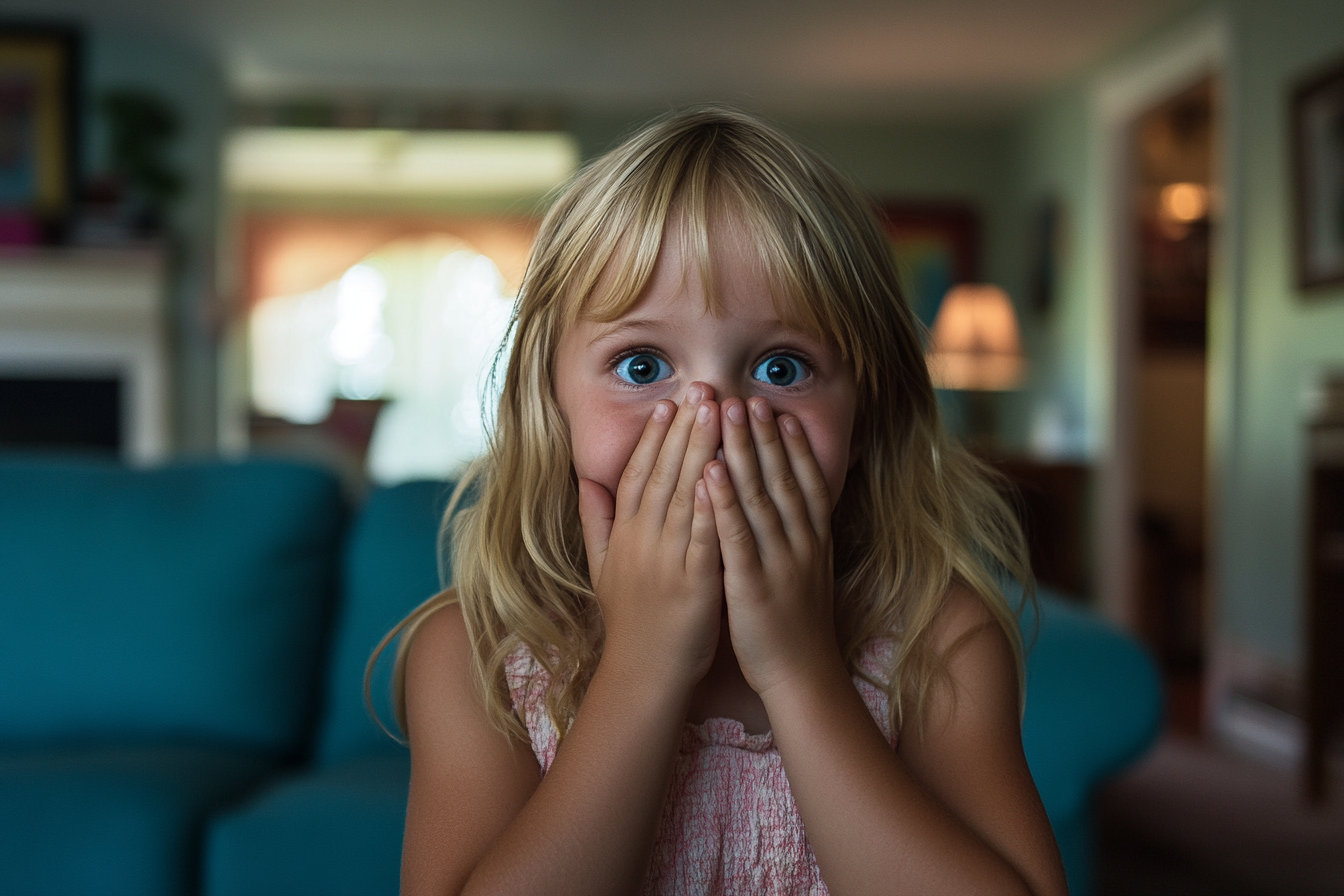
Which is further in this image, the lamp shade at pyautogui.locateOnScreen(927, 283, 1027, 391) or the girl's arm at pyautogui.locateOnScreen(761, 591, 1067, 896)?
the lamp shade at pyautogui.locateOnScreen(927, 283, 1027, 391)

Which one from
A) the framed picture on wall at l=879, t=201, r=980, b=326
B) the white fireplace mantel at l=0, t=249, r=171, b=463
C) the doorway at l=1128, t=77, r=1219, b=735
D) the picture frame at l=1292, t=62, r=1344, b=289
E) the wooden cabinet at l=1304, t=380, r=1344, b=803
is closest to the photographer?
the wooden cabinet at l=1304, t=380, r=1344, b=803

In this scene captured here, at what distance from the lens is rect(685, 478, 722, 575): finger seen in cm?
68

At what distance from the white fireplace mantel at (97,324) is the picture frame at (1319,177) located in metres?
4.30

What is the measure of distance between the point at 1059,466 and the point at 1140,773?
1.80 metres

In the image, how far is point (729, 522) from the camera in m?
0.67

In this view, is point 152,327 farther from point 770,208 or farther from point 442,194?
point 770,208

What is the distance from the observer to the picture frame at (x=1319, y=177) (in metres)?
3.05

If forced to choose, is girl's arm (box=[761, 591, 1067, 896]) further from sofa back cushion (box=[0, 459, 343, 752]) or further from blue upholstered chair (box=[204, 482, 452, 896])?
sofa back cushion (box=[0, 459, 343, 752])

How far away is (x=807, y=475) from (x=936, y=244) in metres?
5.41

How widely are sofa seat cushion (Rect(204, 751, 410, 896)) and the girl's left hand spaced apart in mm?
742

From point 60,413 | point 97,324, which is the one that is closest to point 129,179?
point 97,324

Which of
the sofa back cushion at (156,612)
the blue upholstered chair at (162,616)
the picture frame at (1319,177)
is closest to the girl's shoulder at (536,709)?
the blue upholstered chair at (162,616)

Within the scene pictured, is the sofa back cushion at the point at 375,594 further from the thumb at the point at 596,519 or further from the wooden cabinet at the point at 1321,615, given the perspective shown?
the wooden cabinet at the point at 1321,615

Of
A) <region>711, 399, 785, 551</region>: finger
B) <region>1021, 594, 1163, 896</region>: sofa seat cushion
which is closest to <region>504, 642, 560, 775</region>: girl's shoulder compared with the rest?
<region>711, 399, 785, 551</region>: finger
